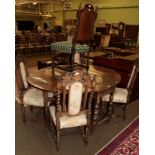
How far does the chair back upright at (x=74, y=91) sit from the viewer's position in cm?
248

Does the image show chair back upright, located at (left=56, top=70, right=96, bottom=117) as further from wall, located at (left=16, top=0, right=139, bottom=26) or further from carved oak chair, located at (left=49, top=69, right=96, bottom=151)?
wall, located at (left=16, top=0, right=139, bottom=26)

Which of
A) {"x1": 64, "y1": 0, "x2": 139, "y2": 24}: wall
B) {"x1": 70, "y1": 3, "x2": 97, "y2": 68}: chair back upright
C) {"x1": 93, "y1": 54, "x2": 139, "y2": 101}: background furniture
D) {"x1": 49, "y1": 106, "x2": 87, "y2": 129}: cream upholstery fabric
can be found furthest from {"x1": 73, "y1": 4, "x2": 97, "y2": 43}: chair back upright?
{"x1": 64, "y1": 0, "x2": 139, "y2": 24}: wall

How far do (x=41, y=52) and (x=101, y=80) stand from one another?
722 cm

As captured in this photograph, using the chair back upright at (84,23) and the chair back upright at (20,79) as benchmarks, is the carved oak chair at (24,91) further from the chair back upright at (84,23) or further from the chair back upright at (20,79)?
the chair back upright at (84,23)

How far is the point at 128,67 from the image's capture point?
4922 mm

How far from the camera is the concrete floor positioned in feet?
9.04

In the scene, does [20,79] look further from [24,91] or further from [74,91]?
[74,91]

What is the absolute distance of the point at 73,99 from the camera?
8.45ft

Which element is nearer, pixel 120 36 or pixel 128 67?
pixel 128 67

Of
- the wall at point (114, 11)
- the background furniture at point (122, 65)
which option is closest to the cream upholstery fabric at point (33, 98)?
the background furniture at point (122, 65)

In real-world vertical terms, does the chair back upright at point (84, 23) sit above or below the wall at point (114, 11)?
below
